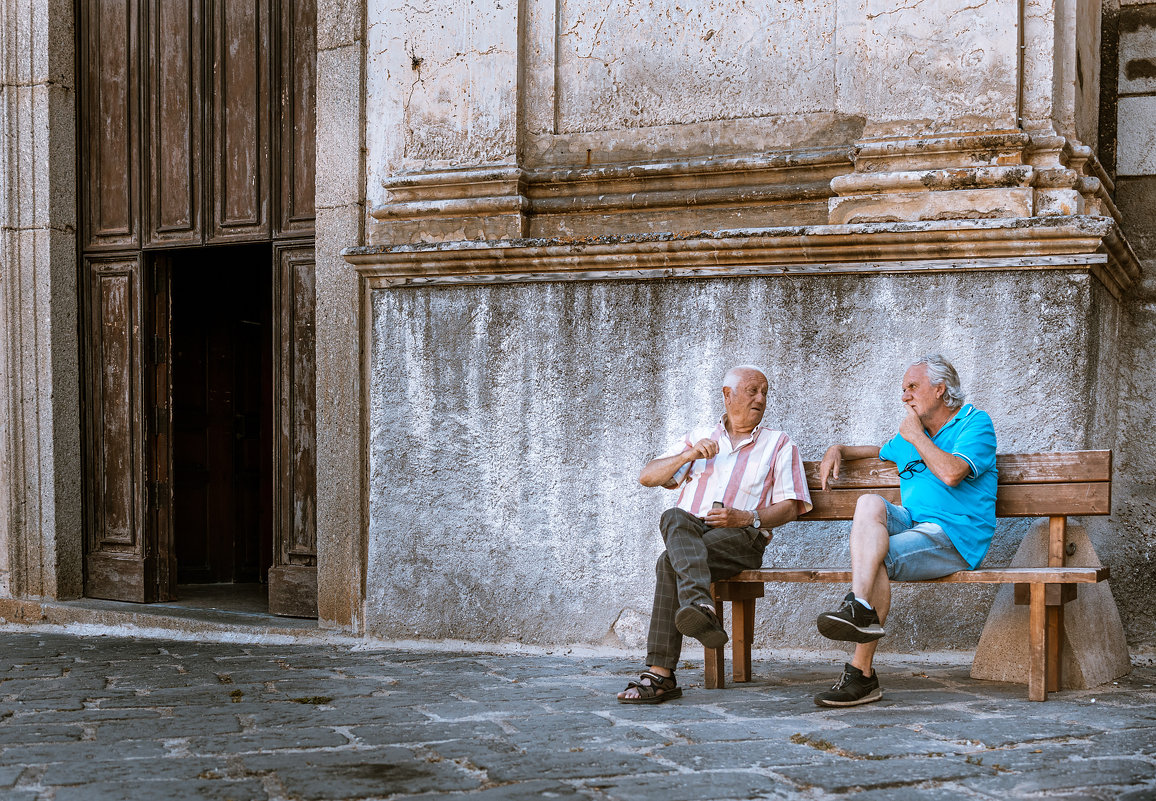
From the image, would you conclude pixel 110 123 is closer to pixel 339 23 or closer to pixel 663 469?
pixel 339 23

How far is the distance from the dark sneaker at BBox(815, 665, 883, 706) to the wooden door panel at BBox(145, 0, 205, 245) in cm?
492

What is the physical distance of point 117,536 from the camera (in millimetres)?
7645

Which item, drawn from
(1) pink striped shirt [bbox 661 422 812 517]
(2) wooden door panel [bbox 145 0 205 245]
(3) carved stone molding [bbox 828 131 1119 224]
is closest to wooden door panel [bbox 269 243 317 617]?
(2) wooden door panel [bbox 145 0 205 245]

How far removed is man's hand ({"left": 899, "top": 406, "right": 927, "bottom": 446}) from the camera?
4.48 metres

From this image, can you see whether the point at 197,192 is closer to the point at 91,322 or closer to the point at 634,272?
the point at 91,322

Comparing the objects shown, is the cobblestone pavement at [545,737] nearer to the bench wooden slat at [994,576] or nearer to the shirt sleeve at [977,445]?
the bench wooden slat at [994,576]

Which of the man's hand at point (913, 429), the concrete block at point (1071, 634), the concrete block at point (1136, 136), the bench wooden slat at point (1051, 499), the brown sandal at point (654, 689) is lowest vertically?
the brown sandal at point (654, 689)

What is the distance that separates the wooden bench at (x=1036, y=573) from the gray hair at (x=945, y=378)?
30cm

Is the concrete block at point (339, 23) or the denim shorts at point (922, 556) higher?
the concrete block at point (339, 23)

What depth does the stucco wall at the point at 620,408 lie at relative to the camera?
5.15 metres

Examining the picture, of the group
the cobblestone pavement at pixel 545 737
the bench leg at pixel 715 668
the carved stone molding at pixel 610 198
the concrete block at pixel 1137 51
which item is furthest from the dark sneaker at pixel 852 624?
the concrete block at pixel 1137 51

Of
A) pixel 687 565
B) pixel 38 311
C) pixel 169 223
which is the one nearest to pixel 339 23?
pixel 169 223

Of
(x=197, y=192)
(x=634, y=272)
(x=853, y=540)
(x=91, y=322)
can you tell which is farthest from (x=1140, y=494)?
(x=91, y=322)

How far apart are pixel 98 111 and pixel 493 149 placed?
3.09 metres
